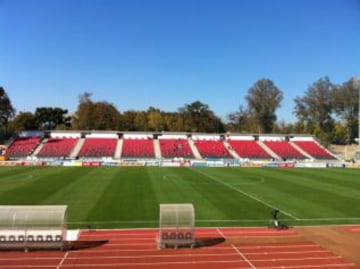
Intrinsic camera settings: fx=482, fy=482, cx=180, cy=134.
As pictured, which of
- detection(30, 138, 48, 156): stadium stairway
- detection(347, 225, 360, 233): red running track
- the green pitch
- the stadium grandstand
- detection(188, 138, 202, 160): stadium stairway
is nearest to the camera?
detection(347, 225, 360, 233): red running track

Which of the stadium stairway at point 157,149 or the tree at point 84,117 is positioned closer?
the stadium stairway at point 157,149

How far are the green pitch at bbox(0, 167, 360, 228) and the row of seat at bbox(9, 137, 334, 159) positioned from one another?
31827 millimetres

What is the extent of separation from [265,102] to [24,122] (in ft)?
216

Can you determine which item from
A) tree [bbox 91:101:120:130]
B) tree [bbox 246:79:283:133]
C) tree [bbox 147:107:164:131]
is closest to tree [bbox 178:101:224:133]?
tree [bbox 147:107:164:131]

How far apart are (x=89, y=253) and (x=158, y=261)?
117 inches

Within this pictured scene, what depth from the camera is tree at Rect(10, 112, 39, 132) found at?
123m

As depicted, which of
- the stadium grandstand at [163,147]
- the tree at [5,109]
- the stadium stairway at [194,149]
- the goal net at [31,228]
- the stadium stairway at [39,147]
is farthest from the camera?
the tree at [5,109]

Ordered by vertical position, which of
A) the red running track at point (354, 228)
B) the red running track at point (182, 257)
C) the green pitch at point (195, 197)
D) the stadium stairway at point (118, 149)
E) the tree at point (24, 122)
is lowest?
the red running track at point (182, 257)

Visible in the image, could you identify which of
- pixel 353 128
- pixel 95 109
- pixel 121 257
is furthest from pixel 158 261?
pixel 353 128

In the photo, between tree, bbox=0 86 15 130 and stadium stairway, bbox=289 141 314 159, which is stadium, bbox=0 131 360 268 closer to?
stadium stairway, bbox=289 141 314 159

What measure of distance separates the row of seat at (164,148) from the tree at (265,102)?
145 ft

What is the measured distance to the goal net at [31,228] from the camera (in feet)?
63.1

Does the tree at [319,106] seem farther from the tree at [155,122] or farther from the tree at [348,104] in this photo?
the tree at [155,122]

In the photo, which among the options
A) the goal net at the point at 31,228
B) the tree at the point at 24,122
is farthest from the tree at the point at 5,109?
the goal net at the point at 31,228
